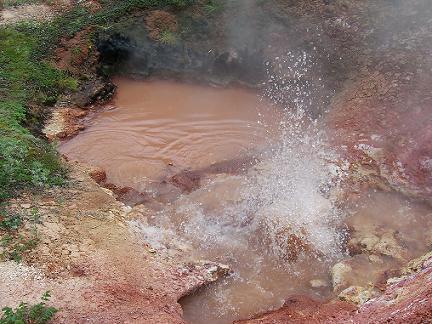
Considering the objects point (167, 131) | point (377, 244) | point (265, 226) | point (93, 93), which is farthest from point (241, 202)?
point (93, 93)

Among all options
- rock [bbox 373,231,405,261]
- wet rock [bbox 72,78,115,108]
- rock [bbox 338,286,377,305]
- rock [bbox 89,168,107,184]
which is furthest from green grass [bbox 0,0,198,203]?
rock [bbox 373,231,405,261]

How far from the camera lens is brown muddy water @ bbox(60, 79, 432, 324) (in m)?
7.88

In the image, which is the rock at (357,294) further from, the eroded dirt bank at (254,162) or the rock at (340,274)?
the rock at (340,274)

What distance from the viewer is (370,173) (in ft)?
31.6

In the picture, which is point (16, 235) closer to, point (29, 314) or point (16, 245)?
point (16, 245)

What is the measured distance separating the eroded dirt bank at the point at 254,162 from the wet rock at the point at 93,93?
1.4 inches

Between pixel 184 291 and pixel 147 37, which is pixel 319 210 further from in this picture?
pixel 147 37

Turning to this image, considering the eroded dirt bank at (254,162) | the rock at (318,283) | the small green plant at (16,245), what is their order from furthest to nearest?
the rock at (318,283), the small green plant at (16,245), the eroded dirt bank at (254,162)

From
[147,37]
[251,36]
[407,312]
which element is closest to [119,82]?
[147,37]

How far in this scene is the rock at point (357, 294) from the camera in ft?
22.9

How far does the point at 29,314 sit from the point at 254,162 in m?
5.93

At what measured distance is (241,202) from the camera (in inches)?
369

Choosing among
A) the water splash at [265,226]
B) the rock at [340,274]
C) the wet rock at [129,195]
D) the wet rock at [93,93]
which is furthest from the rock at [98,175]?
the rock at [340,274]

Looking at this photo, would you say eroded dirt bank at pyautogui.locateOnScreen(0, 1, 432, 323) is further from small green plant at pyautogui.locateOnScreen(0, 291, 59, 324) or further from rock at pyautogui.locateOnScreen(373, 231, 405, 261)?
small green plant at pyautogui.locateOnScreen(0, 291, 59, 324)
